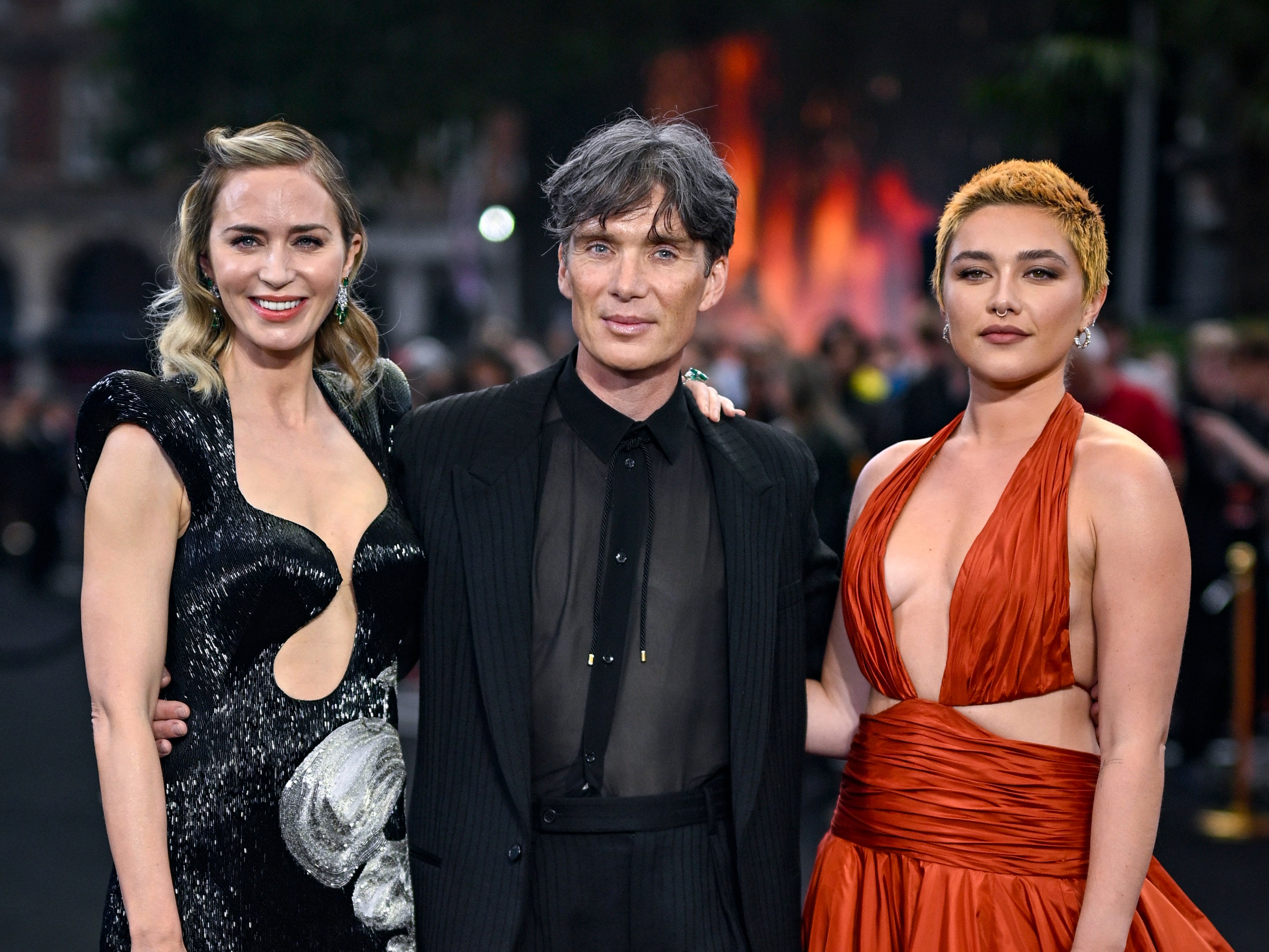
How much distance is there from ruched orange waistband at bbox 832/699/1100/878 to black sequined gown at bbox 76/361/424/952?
3.20 feet

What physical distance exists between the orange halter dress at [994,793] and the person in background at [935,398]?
14.3 feet

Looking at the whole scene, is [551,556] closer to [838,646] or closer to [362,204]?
[838,646]

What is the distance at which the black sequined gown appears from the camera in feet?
8.47

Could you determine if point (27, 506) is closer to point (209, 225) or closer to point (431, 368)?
point (431, 368)

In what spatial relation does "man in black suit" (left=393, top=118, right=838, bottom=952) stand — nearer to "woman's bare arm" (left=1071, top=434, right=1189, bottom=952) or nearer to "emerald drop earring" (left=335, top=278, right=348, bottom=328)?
"emerald drop earring" (left=335, top=278, right=348, bottom=328)

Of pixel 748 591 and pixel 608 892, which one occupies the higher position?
pixel 748 591

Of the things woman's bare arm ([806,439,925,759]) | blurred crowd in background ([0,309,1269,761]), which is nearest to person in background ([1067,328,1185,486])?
blurred crowd in background ([0,309,1269,761])

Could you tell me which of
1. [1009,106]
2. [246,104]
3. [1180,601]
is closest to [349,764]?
[1180,601]

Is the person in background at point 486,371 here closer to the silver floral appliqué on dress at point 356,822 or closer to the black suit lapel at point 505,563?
the black suit lapel at point 505,563

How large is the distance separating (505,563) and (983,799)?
3.21ft

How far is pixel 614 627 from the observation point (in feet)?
8.86

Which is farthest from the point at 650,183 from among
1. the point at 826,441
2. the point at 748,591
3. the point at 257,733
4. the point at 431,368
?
the point at 431,368

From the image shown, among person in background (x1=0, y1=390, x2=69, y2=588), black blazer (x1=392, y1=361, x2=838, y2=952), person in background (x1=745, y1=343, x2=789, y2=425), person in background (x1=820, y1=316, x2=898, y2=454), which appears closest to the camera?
black blazer (x1=392, y1=361, x2=838, y2=952)

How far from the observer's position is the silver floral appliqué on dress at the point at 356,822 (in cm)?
263
